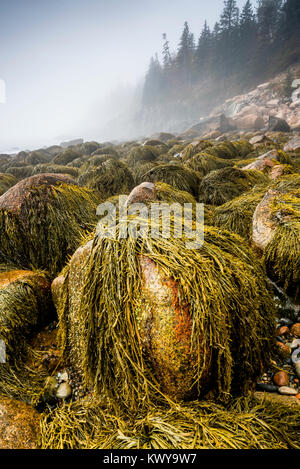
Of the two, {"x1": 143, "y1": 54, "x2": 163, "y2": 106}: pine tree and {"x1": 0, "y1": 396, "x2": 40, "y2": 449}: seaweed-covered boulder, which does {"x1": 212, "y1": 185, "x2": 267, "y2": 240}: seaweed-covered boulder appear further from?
{"x1": 143, "y1": 54, "x2": 163, "y2": 106}: pine tree

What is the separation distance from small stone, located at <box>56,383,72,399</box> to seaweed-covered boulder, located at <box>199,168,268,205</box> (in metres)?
3.87

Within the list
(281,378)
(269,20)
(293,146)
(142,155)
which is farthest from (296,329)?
(269,20)

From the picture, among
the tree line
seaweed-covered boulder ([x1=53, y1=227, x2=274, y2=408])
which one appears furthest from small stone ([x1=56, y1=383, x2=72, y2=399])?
the tree line

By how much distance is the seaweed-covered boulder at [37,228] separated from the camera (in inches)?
112

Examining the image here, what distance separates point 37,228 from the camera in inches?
113

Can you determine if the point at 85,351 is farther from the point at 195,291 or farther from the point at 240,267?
the point at 240,267

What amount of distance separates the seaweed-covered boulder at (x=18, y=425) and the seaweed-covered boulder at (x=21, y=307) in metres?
0.47

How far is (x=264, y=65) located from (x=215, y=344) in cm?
5638

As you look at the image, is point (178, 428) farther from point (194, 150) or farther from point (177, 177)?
point (194, 150)

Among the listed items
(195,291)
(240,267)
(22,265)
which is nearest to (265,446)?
(195,291)

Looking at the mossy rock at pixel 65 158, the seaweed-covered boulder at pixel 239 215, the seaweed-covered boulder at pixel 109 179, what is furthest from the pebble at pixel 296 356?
the mossy rock at pixel 65 158

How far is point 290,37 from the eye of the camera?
38875 millimetres

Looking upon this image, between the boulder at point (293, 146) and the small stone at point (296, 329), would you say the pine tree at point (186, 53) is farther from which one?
the small stone at point (296, 329)

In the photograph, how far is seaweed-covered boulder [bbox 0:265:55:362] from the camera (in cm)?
195
